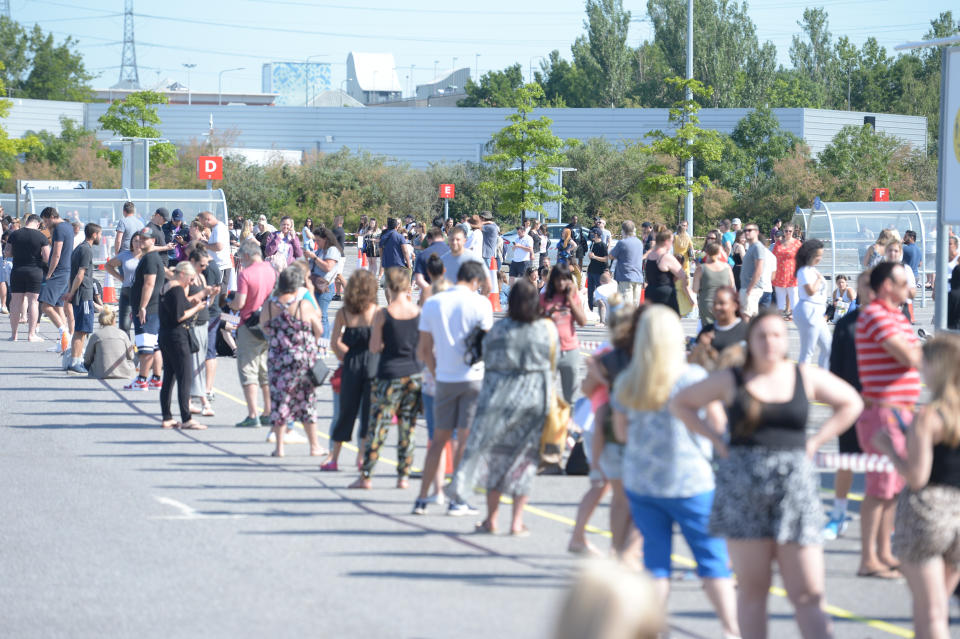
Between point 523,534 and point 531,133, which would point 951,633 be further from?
point 531,133

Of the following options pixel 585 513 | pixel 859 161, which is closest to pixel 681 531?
pixel 585 513

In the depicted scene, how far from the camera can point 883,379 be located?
7059mm

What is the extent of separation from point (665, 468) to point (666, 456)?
6 cm

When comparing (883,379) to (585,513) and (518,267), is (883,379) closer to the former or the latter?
(585,513)

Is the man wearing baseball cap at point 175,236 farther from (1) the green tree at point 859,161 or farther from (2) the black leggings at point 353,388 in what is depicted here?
(1) the green tree at point 859,161

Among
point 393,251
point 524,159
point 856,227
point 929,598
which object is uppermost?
point 524,159

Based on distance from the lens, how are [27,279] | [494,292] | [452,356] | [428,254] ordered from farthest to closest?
[27,279] → [494,292] → [428,254] → [452,356]

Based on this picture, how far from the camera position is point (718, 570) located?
18.3 feet

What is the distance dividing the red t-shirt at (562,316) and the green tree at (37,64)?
105 meters

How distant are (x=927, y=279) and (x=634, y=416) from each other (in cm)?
2723

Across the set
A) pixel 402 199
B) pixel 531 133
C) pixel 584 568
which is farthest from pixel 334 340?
pixel 402 199

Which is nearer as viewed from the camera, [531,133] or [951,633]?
[951,633]

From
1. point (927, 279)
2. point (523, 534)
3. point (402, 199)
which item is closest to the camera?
point (523, 534)

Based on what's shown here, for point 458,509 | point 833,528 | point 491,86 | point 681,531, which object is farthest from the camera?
point 491,86
